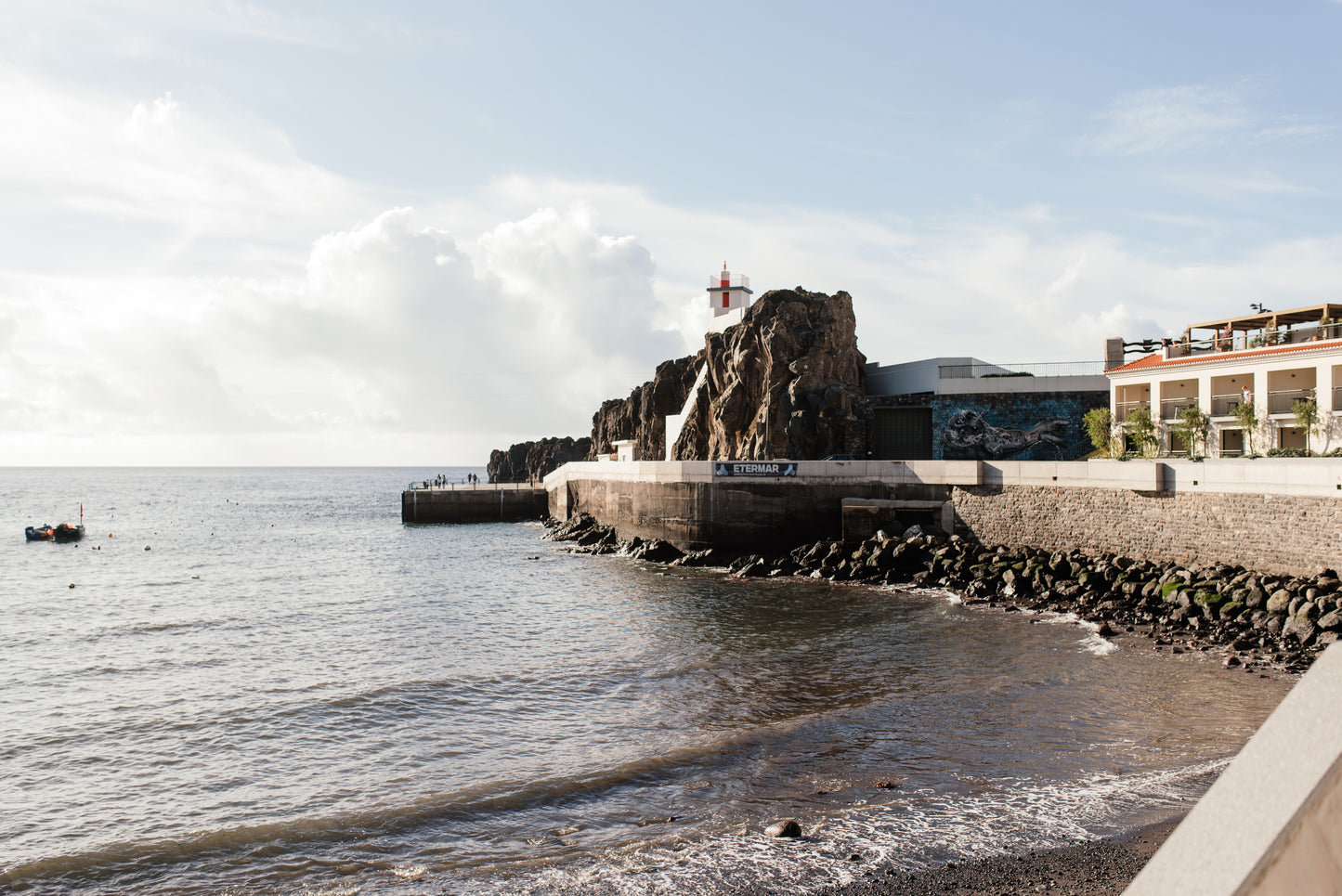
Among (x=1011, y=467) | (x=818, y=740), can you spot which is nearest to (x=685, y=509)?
(x=1011, y=467)

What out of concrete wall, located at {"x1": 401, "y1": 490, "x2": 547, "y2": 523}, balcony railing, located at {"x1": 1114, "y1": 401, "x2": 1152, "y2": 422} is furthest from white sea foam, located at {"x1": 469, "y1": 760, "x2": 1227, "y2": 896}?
concrete wall, located at {"x1": 401, "y1": 490, "x2": 547, "y2": 523}

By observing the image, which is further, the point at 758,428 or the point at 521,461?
the point at 521,461

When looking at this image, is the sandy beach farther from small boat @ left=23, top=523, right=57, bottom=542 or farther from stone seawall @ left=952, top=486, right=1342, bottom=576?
small boat @ left=23, top=523, right=57, bottom=542

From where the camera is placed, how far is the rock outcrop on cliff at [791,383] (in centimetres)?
4959

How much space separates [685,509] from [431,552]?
53.5ft

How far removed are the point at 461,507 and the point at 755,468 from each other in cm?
3615

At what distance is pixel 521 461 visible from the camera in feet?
417

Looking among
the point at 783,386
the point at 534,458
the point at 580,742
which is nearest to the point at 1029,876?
the point at 580,742

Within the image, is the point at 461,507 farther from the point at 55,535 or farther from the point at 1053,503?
the point at 1053,503

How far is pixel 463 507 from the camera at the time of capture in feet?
222

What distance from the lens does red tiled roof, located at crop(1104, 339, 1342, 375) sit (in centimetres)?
2956

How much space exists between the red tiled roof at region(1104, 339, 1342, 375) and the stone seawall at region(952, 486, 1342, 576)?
27.0ft

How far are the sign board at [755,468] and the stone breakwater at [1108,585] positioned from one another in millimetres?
3347

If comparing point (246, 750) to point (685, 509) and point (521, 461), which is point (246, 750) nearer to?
point (685, 509)
